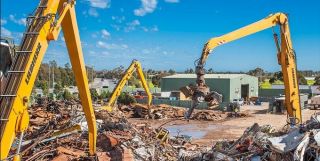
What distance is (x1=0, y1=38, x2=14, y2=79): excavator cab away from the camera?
588cm

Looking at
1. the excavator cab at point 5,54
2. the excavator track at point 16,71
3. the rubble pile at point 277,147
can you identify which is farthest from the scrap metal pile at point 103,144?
the excavator cab at point 5,54

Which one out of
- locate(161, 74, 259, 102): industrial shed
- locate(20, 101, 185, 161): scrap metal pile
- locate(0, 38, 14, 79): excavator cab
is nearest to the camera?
locate(0, 38, 14, 79): excavator cab

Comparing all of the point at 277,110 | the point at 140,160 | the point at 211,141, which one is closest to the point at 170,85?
the point at 277,110

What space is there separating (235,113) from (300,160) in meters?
28.1

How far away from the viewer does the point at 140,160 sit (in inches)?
563

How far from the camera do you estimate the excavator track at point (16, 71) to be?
7.09 meters

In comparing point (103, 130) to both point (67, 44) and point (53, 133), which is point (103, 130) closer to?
point (53, 133)

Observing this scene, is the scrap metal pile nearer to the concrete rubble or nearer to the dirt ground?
the concrete rubble

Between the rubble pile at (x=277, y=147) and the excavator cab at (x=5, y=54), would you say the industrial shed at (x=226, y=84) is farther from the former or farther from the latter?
the excavator cab at (x=5, y=54)

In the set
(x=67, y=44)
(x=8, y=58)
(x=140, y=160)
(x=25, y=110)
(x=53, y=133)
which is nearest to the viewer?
(x=8, y=58)

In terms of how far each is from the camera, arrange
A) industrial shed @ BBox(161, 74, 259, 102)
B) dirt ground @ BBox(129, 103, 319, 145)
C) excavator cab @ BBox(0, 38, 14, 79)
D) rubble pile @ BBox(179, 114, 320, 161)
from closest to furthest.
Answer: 1. excavator cab @ BBox(0, 38, 14, 79)
2. rubble pile @ BBox(179, 114, 320, 161)
3. dirt ground @ BBox(129, 103, 319, 145)
4. industrial shed @ BBox(161, 74, 259, 102)

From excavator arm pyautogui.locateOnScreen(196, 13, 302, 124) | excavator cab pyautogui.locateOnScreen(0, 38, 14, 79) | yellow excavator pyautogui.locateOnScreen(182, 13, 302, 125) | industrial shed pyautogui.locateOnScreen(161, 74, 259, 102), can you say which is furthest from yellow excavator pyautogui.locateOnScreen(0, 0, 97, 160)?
industrial shed pyautogui.locateOnScreen(161, 74, 259, 102)

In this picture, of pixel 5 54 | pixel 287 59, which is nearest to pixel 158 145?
pixel 287 59

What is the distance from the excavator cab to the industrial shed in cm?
4048
